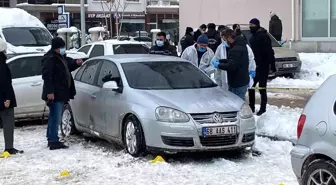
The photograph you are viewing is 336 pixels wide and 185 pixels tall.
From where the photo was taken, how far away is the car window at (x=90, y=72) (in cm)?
976

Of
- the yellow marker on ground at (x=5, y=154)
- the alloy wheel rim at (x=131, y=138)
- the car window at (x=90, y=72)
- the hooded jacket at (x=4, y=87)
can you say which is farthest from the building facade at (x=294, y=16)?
the yellow marker on ground at (x=5, y=154)

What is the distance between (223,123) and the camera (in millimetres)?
7844

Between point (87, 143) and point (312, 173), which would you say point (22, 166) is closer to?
point (87, 143)

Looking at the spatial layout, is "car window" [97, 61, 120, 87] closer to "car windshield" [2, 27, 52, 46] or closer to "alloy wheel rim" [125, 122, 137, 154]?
"alloy wheel rim" [125, 122, 137, 154]

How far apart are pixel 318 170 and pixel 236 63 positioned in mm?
4123

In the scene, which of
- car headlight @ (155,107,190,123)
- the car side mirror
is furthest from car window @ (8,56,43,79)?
car headlight @ (155,107,190,123)

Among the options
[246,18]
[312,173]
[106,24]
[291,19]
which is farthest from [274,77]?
[106,24]

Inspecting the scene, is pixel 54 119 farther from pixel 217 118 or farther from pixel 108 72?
pixel 217 118

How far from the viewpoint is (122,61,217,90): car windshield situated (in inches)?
345

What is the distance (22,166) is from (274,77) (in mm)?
11905

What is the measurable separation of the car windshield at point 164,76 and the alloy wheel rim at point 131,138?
25.4 inches

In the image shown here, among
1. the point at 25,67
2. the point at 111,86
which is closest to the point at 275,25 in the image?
the point at 25,67

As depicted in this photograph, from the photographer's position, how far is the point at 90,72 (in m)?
9.94

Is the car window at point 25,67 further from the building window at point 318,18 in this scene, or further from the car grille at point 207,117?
the building window at point 318,18
